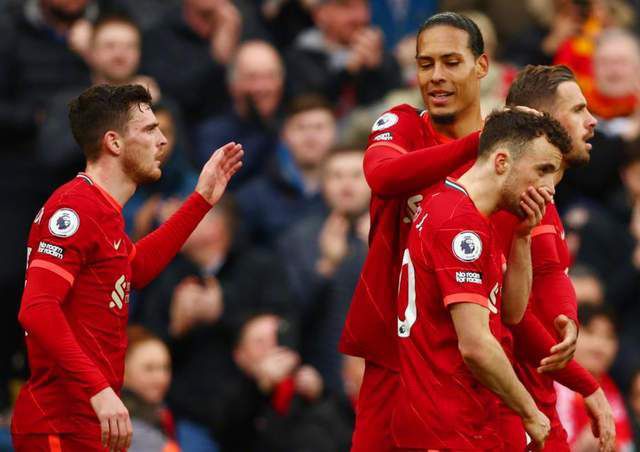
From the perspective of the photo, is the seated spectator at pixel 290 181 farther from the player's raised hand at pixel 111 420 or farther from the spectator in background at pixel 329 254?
the player's raised hand at pixel 111 420

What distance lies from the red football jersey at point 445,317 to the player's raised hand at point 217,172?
1241 mm

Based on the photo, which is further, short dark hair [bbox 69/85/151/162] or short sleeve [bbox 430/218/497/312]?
short dark hair [bbox 69/85/151/162]

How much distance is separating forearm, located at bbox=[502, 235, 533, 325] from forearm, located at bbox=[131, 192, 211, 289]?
147 centimetres

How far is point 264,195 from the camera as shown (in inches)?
457

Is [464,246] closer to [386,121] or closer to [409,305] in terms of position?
[409,305]

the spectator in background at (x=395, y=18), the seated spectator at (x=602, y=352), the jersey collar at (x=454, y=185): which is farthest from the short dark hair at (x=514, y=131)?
the spectator in background at (x=395, y=18)

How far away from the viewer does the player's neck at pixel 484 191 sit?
649 cm

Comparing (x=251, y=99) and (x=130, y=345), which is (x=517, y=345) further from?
(x=251, y=99)

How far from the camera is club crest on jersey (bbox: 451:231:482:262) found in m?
6.38

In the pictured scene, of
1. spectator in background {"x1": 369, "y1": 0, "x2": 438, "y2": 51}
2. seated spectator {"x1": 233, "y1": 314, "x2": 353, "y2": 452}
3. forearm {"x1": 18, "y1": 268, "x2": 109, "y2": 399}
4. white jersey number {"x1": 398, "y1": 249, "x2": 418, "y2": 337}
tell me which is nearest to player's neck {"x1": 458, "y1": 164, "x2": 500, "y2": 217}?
white jersey number {"x1": 398, "y1": 249, "x2": 418, "y2": 337}

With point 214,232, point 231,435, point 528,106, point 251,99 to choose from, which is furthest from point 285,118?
point 528,106

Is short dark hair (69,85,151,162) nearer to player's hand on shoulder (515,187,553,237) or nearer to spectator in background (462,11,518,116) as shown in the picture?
player's hand on shoulder (515,187,553,237)

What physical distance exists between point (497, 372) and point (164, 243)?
1.77m

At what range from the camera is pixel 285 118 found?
12.1 m
